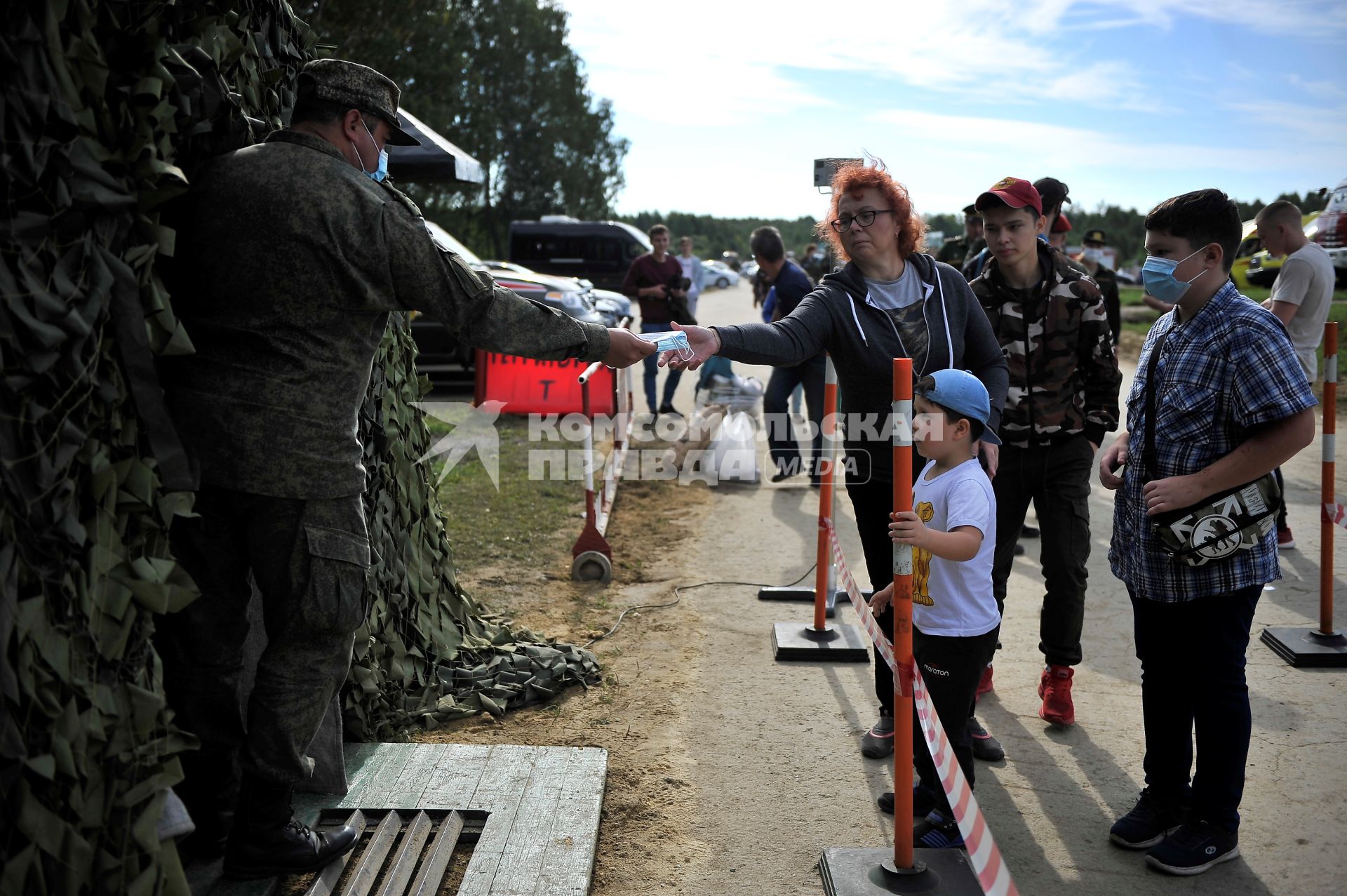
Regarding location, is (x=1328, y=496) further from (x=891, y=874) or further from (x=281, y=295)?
(x=281, y=295)

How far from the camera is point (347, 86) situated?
10.1ft

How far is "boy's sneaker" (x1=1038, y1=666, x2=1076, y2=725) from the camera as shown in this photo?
4738 mm

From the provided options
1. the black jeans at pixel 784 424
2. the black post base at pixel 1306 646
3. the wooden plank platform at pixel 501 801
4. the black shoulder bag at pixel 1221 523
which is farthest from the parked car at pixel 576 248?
the black shoulder bag at pixel 1221 523

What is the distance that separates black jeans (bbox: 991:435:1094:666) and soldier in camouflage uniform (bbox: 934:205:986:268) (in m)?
2.64

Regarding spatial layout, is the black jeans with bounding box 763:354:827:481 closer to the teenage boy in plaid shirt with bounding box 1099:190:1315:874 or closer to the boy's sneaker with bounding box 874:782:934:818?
the boy's sneaker with bounding box 874:782:934:818

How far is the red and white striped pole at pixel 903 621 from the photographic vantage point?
10.3 feet

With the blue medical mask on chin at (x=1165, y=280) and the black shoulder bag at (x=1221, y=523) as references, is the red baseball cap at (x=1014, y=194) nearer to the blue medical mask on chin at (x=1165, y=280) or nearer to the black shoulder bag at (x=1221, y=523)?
the blue medical mask on chin at (x=1165, y=280)

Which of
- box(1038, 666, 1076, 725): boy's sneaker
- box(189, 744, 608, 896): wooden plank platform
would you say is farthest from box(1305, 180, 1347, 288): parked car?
box(189, 744, 608, 896): wooden plank platform

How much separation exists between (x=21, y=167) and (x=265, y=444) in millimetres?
911

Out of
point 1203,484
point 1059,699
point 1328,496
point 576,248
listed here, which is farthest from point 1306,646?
point 576,248

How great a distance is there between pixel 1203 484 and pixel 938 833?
144 centimetres

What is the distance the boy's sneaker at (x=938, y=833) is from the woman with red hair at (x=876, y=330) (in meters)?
0.26

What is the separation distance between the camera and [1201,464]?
351 cm

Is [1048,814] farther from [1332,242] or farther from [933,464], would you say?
[1332,242]
